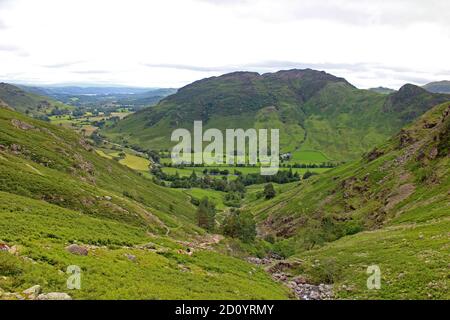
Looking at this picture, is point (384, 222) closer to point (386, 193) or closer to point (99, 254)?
point (386, 193)

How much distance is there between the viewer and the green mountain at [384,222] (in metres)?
42.2

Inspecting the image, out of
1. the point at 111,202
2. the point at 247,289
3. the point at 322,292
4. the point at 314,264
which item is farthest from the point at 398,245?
the point at 111,202

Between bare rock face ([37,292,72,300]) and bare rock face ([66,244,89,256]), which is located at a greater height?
bare rock face ([37,292,72,300])

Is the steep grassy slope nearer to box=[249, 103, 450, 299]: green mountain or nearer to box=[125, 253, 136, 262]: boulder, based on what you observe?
box=[249, 103, 450, 299]: green mountain

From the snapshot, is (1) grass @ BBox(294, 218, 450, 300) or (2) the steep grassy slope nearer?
(1) grass @ BBox(294, 218, 450, 300)

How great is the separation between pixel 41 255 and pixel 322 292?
33250 millimetres

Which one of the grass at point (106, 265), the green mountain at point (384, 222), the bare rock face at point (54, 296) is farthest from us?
the green mountain at point (384, 222)

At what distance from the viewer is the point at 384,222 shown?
85.1 metres

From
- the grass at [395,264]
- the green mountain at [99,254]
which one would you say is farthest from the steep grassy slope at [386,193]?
the green mountain at [99,254]

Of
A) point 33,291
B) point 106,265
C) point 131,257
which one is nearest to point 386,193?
point 131,257

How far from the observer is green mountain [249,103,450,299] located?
4222 cm

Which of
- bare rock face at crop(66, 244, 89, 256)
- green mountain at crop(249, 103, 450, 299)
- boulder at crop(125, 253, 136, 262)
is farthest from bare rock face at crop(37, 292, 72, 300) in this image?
green mountain at crop(249, 103, 450, 299)

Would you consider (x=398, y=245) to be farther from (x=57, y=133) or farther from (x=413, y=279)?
(x=57, y=133)

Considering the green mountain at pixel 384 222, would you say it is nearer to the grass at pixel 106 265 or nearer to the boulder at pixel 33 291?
the grass at pixel 106 265
